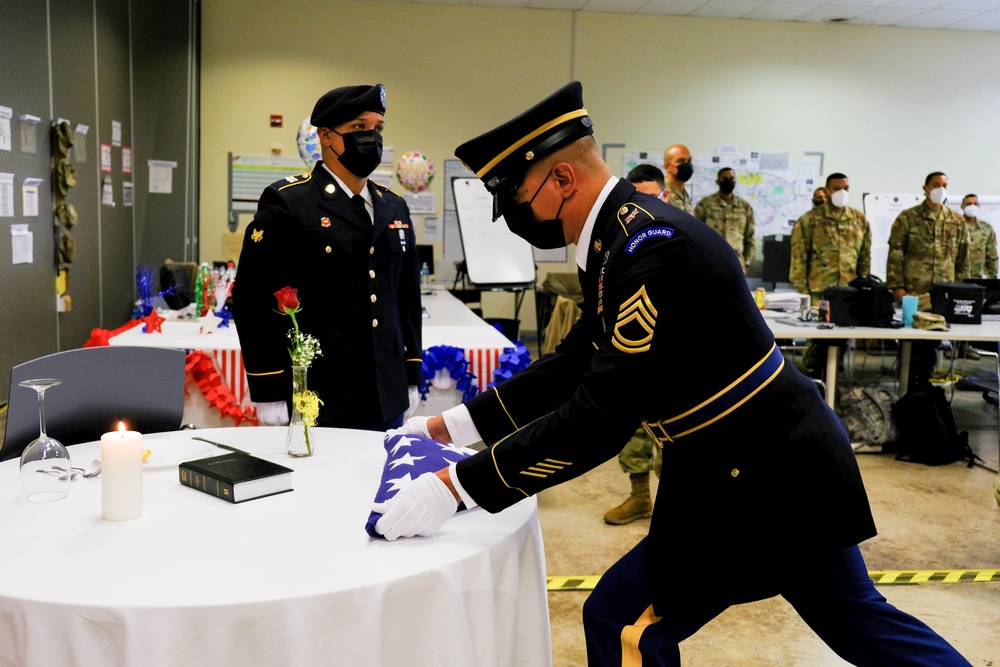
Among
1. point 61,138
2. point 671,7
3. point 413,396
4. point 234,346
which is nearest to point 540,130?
point 413,396

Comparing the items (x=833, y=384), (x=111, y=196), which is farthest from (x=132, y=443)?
(x=111, y=196)

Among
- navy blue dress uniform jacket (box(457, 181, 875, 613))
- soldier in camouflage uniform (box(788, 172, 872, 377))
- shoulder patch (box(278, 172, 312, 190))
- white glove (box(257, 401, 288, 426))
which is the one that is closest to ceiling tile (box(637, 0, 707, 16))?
soldier in camouflage uniform (box(788, 172, 872, 377))

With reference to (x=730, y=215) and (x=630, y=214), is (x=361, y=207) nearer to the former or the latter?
(x=630, y=214)

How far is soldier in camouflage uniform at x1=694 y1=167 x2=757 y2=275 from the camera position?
8516mm

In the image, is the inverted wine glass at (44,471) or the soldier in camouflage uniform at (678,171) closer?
the inverted wine glass at (44,471)

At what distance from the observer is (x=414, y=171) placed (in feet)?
27.4

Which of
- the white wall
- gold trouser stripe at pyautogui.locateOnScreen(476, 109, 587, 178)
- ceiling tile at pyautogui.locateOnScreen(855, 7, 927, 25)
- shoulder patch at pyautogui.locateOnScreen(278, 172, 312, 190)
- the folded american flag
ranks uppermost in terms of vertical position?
ceiling tile at pyautogui.locateOnScreen(855, 7, 927, 25)

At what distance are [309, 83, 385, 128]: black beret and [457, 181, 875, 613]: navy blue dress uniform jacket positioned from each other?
120 centimetres

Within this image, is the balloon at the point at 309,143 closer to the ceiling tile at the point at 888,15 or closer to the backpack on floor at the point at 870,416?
the backpack on floor at the point at 870,416

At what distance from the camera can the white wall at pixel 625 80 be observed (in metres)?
8.77

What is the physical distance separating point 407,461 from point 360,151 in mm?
1175

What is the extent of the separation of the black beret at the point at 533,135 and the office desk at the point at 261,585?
0.61m

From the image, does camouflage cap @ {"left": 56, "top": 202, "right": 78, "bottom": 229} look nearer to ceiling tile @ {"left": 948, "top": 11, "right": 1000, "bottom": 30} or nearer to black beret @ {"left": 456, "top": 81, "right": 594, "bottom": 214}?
black beret @ {"left": 456, "top": 81, "right": 594, "bottom": 214}

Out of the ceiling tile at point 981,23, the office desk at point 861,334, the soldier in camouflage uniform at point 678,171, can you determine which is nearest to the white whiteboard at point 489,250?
the soldier in camouflage uniform at point 678,171
